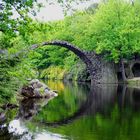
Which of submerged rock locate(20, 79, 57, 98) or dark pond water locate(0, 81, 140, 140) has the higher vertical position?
submerged rock locate(20, 79, 57, 98)

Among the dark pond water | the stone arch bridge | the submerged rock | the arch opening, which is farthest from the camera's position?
the arch opening

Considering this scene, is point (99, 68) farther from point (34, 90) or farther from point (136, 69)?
point (34, 90)

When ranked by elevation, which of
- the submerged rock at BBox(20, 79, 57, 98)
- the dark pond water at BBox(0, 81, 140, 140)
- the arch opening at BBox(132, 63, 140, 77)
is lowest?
the dark pond water at BBox(0, 81, 140, 140)

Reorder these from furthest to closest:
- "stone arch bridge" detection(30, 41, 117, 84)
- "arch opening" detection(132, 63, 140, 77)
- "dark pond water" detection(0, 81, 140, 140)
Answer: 1. "arch opening" detection(132, 63, 140, 77)
2. "stone arch bridge" detection(30, 41, 117, 84)
3. "dark pond water" detection(0, 81, 140, 140)

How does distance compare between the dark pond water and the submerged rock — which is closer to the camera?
the dark pond water

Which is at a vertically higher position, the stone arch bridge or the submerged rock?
the stone arch bridge

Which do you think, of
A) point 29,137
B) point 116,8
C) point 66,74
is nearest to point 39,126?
point 29,137

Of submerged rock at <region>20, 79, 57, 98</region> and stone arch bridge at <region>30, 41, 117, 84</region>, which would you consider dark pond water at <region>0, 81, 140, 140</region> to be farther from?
stone arch bridge at <region>30, 41, 117, 84</region>

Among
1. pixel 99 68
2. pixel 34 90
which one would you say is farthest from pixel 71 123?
pixel 99 68

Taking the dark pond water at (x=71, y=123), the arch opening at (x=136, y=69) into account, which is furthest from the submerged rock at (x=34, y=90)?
the arch opening at (x=136, y=69)

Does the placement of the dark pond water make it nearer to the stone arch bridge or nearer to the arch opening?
the stone arch bridge

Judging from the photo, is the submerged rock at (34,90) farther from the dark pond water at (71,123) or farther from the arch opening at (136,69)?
the arch opening at (136,69)

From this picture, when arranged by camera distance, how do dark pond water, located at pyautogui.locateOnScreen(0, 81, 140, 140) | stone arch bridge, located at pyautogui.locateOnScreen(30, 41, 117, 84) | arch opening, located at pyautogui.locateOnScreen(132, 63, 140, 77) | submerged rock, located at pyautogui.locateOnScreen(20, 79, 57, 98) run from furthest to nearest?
arch opening, located at pyautogui.locateOnScreen(132, 63, 140, 77)
stone arch bridge, located at pyautogui.locateOnScreen(30, 41, 117, 84)
submerged rock, located at pyautogui.locateOnScreen(20, 79, 57, 98)
dark pond water, located at pyautogui.locateOnScreen(0, 81, 140, 140)

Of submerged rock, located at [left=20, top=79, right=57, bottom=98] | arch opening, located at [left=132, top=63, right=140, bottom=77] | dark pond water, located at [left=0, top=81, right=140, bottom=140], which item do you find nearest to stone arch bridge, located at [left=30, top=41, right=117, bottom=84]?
arch opening, located at [left=132, top=63, right=140, bottom=77]
